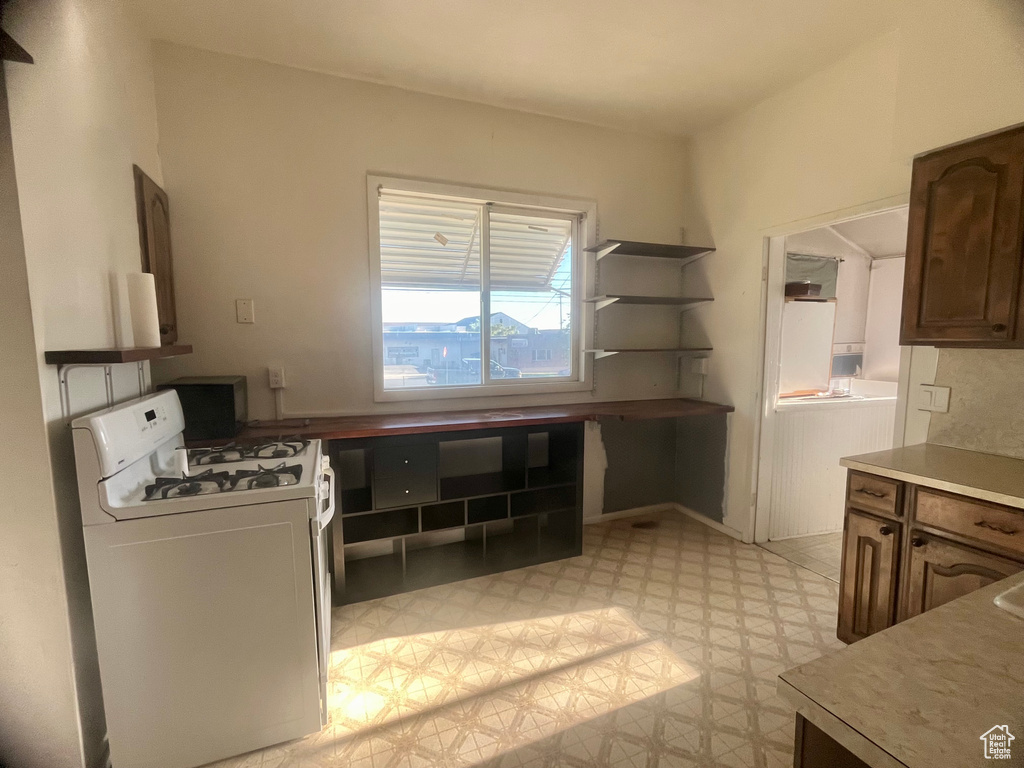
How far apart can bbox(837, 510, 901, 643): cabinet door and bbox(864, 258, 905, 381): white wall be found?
2.64 m

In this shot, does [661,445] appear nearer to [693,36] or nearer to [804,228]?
[804,228]

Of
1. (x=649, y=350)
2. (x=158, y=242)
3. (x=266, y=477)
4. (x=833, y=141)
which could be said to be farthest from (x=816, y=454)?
(x=158, y=242)

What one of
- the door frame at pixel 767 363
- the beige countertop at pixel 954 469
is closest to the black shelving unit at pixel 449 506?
the door frame at pixel 767 363

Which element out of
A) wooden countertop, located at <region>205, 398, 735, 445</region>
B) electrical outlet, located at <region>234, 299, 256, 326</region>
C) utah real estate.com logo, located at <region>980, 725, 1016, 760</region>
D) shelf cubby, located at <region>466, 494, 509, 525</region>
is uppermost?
Answer: electrical outlet, located at <region>234, 299, 256, 326</region>

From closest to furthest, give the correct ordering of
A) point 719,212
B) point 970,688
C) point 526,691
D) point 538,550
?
point 970,688 < point 526,691 < point 538,550 < point 719,212

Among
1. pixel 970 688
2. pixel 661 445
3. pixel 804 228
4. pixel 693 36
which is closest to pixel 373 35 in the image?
pixel 693 36

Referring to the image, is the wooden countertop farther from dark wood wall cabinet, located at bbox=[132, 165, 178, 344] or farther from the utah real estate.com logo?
the utah real estate.com logo

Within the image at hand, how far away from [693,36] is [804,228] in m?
1.18

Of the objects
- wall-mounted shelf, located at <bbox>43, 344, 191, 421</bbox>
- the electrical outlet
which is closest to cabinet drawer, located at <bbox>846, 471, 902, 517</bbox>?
wall-mounted shelf, located at <bbox>43, 344, 191, 421</bbox>

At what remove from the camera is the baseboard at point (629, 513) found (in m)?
3.31

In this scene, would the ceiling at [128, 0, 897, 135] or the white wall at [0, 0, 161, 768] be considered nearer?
the white wall at [0, 0, 161, 768]

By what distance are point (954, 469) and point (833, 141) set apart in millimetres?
1711

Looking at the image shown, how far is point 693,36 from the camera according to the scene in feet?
6.97

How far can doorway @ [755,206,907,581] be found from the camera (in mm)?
2885
